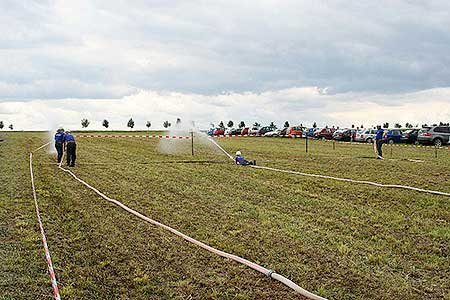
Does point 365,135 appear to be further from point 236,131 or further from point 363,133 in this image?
point 236,131

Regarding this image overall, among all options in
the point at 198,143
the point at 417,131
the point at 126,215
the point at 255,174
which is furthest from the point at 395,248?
the point at 417,131

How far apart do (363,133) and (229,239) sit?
3925cm

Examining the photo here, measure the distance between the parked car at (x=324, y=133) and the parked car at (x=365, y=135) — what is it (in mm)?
5116

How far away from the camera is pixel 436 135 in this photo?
37.6m

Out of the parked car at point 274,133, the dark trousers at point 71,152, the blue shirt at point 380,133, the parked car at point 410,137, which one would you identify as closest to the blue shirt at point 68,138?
the dark trousers at point 71,152

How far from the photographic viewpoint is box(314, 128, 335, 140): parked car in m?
51.2

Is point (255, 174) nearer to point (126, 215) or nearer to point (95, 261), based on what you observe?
point (126, 215)

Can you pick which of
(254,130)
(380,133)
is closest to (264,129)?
(254,130)

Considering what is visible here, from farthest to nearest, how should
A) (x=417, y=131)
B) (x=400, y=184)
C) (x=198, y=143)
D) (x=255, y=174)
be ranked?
(x=417, y=131) < (x=198, y=143) < (x=255, y=174) < (x=400, y=184)

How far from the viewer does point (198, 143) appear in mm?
32344

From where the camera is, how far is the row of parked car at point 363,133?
37594mm

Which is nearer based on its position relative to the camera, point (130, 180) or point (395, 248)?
point (395, 248)

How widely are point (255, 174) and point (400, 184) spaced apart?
4.40m

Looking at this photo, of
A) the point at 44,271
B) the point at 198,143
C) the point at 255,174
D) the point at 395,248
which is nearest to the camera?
the point at 44,271
